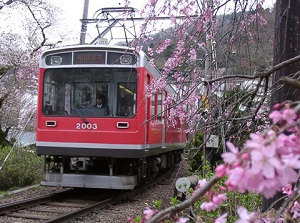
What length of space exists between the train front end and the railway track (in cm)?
36

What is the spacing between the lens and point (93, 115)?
27.0ft

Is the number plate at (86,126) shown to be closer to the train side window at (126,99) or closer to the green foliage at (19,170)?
the train side window at (126,99)

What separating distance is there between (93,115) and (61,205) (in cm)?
172

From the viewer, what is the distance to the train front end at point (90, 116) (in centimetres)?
802

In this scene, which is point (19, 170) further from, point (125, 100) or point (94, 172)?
point (125, 100)

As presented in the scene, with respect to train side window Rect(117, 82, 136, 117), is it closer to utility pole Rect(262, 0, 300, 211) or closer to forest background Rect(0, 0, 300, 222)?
forest background Rect(0, 0, 300, 222)

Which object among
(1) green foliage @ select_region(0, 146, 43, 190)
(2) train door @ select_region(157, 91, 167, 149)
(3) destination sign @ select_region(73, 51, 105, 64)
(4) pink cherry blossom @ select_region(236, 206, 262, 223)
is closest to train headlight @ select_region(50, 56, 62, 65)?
(3) destination sign @ select_region(73, 51, 105, 64)

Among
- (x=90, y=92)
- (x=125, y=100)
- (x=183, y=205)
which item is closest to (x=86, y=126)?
(x=90, y=92)

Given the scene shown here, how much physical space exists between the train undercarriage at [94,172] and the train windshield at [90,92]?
35.6 inches

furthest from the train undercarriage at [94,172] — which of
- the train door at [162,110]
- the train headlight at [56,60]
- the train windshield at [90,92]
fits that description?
the train headlight at [56,60]

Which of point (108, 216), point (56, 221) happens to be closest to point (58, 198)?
point (108, 216)

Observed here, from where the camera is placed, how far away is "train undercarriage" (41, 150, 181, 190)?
8.02m

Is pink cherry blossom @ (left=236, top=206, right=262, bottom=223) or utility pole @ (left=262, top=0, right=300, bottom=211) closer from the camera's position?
pink cherry blossom @ (left=236, top=206, right=262, bottom=223)

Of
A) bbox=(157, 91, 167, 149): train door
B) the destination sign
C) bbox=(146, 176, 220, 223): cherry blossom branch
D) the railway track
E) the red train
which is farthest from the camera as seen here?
bbox=(157, 91, 167, 149): train door
